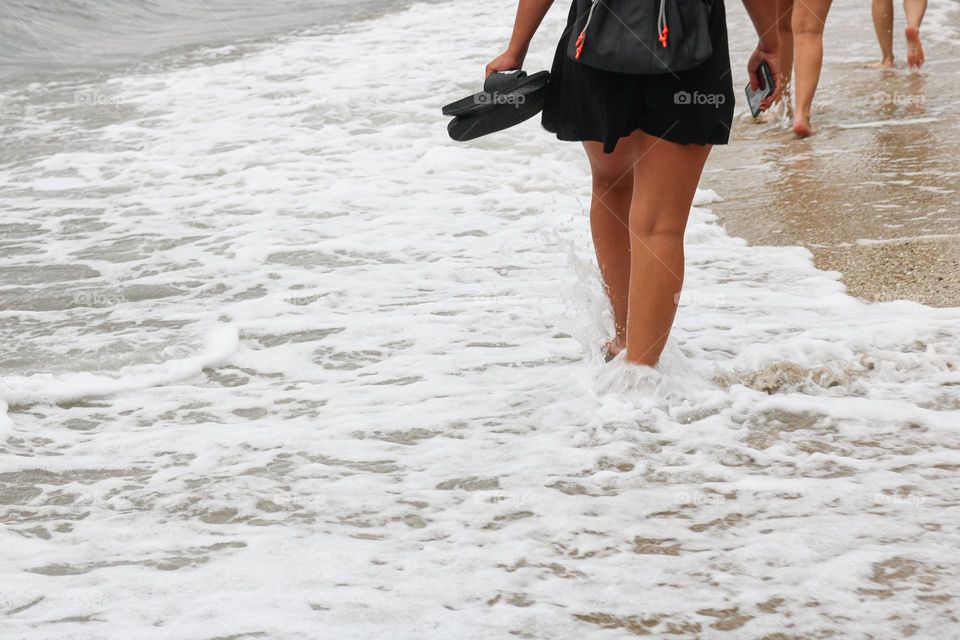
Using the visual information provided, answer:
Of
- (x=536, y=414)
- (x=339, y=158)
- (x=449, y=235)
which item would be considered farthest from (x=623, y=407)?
(x=339, y=158)

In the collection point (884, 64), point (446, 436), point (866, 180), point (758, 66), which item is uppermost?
point (758, 66)

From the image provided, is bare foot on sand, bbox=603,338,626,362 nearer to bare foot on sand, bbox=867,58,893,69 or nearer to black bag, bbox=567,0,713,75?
black bag, bbox=567,0,713,75

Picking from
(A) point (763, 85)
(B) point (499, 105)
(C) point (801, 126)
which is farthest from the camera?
(C) point (801, 126)

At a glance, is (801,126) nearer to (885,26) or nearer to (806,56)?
(806,56)

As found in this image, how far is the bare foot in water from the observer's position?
24.2 feet

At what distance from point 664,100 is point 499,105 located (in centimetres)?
49

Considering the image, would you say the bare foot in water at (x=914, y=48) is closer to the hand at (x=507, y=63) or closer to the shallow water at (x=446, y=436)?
the shallow water at (x=446, y=436)

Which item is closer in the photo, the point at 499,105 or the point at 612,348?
the point at 499,105

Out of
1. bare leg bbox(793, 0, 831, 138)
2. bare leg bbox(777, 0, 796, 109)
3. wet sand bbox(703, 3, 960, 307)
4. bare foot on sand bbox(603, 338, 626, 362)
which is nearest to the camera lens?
bare foot on sand bbox(603, 338, 626, 362)

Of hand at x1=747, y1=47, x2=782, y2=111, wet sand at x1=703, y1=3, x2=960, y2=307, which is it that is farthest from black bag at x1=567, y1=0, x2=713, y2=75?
wet sand at x1=703, y1=3, x2=960, y2=307

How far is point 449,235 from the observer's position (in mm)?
5418

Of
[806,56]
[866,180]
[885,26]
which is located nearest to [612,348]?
[866,180]

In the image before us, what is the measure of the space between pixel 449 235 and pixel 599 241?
6.72ft

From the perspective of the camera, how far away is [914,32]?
7383 mm
